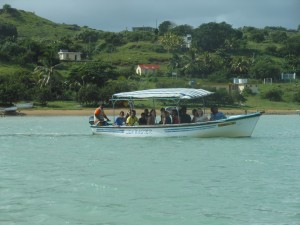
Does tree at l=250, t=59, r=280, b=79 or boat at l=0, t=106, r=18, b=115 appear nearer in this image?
boat at l=0, t=106, r=18, b=115

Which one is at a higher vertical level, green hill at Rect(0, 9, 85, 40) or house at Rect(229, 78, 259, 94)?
green hill at Rect(0, 9, 85, 40)

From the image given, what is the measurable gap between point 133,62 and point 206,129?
87.3 m

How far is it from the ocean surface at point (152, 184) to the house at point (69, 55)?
272ft

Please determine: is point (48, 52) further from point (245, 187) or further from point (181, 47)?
point (245, 187)

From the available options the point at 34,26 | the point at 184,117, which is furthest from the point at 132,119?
the point at 34,26

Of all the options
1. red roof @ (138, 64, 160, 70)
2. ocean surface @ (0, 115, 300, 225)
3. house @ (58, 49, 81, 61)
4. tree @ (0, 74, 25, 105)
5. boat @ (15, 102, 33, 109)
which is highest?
house @ (58, 49, 81, 61)

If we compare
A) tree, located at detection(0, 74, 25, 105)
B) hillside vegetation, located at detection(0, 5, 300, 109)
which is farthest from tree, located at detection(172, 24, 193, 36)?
tree, located at detection(0, 74, 25, 105)

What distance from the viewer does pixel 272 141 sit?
32500mm

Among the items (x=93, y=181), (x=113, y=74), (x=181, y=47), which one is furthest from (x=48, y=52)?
(x=93, y=181)

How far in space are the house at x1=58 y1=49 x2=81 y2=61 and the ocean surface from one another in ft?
272

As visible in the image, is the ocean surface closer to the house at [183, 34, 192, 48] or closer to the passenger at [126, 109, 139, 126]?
the passenger at [126, 109, 139, 126]

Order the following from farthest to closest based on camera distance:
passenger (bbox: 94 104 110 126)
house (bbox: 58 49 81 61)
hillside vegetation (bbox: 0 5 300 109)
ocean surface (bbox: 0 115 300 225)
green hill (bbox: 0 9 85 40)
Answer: green hill (bbox: 0 9 85 40), house (bbox: 58 49 81 61), hillside vegetation (bbox: 0 5 300 109), passenger (bbox: 94 104 110 126), ocean surface (bbox: 0 115 300 225)

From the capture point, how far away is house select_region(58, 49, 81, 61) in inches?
4363

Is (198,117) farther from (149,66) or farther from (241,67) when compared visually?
(241,67)
